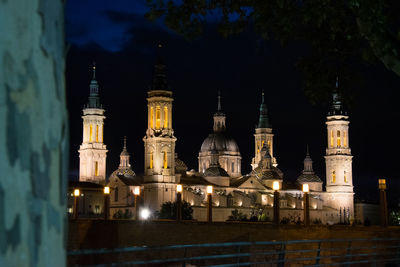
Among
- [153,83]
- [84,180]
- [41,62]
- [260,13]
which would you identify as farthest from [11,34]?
[84,180]

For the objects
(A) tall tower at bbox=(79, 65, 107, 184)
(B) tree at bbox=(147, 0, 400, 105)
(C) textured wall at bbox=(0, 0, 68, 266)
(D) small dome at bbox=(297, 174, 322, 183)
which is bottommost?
(C) textured wall at bbox=(0, 0, 68, 266)

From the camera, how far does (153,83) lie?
8406cm

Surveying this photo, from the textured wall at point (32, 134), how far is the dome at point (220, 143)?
346ft

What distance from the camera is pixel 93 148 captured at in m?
93.6

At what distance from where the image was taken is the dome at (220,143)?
109m

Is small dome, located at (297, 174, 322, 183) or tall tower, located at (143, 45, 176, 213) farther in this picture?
small dome, located at (297, 174, 322, 183)

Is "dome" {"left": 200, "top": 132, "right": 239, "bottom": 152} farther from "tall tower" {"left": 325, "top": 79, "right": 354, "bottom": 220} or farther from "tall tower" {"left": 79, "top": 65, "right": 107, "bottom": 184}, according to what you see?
"tall tower" {"left": 79, "top": 65, "right": 107, "bottom": 184}

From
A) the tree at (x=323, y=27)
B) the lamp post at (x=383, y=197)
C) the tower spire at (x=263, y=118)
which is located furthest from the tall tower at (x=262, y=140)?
the tree at (x=323, y=27)

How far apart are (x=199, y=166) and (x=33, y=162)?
108 meters

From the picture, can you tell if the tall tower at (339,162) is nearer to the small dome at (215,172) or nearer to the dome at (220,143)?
the dome at (220,143)

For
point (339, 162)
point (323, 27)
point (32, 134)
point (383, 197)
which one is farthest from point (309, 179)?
point (32, 134)

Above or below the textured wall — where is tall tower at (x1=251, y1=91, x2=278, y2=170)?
above

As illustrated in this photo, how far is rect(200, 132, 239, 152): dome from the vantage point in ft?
357

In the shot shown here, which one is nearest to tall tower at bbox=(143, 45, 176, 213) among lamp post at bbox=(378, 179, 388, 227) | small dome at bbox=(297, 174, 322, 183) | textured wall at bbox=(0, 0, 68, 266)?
small dome at bbox=(297, 174, 322, 183)
